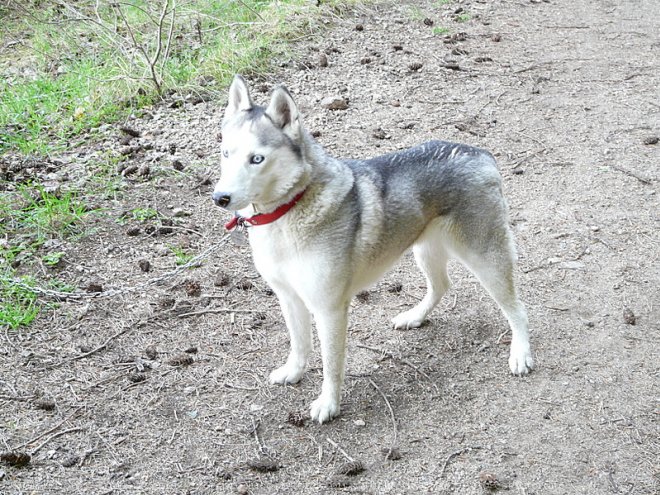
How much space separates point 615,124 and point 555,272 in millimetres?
2278

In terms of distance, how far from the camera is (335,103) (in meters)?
6.87

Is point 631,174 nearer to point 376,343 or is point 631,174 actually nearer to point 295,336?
point 376,343

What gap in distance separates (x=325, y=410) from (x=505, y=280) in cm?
118

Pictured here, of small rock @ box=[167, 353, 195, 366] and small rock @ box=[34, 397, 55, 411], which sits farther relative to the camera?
small rock @ box=[167, 353, 195, 366]

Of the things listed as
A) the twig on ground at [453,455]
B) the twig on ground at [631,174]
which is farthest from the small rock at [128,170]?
the twig on ground at [631,174]

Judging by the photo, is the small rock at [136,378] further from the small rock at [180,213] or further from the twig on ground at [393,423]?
the small rock at [180,213]

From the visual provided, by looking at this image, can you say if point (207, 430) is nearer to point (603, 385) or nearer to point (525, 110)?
point (603, 385)

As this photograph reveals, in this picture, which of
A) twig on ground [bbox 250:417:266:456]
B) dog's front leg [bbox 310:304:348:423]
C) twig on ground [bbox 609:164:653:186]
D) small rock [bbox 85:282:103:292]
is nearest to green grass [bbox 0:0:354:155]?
small rock [bbox 85:282:103:292]

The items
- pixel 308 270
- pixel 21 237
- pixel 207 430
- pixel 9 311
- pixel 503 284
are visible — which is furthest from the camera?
pixel 21 237

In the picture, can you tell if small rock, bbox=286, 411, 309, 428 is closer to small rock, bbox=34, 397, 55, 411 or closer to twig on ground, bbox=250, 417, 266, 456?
twig on ground, bbox=250, 417, 266, 456

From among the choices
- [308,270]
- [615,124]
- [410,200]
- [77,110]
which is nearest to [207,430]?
A: [308,270]

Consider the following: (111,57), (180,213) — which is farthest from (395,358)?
(111,57)

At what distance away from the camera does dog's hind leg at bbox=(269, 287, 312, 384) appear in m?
3.84

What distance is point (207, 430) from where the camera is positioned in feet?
12.3
